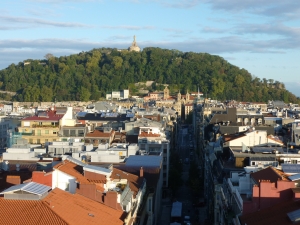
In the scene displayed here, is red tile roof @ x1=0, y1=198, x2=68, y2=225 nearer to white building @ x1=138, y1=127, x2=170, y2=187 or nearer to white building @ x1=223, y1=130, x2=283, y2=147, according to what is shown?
white building @ x1=223, y1=130, x2=283, y2=147

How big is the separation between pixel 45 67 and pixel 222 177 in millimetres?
157407

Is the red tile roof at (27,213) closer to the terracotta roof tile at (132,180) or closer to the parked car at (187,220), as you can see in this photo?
the terracotta roof tile at (132,180)

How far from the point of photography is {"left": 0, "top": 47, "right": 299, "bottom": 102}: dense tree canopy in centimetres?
16612

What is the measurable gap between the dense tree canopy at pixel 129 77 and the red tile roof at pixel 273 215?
139m

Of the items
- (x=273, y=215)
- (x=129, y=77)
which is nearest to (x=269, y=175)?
(x=273, y=215)

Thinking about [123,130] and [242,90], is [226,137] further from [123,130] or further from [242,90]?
[242,90]

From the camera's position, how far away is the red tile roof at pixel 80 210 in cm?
2123

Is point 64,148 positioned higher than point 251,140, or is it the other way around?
point 251,140

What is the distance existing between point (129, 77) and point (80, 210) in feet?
537

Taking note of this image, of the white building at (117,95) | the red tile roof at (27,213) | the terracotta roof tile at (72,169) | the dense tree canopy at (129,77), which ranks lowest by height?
the red tile roof at (27,213)

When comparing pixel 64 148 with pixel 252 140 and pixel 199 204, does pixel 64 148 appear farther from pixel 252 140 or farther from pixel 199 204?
pixel 252 140

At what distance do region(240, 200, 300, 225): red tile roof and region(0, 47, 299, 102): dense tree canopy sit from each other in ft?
457

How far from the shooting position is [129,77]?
608 ft

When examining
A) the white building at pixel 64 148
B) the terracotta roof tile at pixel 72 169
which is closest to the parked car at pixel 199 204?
the white building at pixel 64 148
